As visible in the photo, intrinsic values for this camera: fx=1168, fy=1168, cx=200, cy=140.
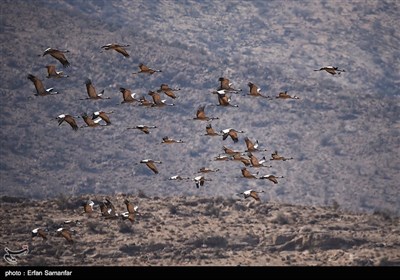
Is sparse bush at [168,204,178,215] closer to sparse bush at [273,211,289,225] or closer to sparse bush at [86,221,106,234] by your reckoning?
sparse bush at [86,221,106,234]

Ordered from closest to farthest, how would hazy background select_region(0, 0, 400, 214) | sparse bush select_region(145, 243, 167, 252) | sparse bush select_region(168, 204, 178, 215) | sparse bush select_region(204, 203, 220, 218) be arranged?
sparse bush select_region(145, 243, 167, 252)
sparse bush select_region(168, 204, 178, 215)
sparse bush select_region(204, 203, 220, 218)
hazy background select_region(0, 0, 400, 214)

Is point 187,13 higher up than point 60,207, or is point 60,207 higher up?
point 60,207

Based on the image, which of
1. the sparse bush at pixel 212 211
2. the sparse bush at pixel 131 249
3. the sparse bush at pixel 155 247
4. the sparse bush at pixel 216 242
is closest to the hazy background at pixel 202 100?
the sparse bush at pixel 212 211

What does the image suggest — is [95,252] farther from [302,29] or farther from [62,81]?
[302,29]

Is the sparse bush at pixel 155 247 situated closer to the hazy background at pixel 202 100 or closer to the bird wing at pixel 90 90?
the bird wing at pixel 90 90

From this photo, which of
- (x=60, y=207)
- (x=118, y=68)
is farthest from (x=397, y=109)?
(x=60, y=207)

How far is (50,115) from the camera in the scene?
321ft

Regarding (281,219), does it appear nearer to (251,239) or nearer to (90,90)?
(251,239)

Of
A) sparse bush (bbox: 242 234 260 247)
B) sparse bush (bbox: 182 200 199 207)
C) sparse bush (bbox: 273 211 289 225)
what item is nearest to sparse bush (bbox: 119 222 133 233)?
sparse bush (bbox: 182 200 199 207)

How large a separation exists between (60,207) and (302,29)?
255 ft

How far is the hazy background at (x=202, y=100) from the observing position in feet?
301

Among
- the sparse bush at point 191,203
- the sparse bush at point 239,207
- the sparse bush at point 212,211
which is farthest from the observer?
the sparse bush at point 191,203

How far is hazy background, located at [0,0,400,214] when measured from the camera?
91.9 metres

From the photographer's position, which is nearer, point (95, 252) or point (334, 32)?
point (95, 252)
